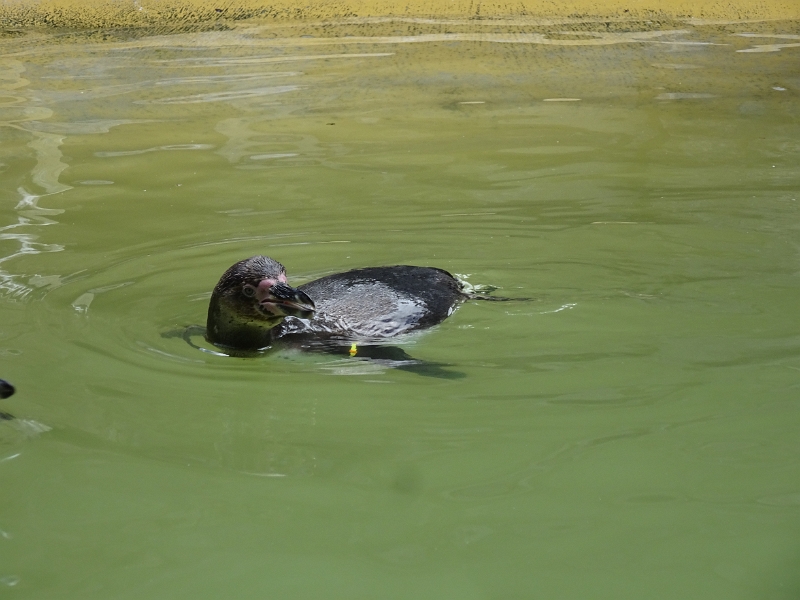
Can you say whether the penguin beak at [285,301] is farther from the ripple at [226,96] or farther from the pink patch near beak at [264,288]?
the ripple at [226,96]

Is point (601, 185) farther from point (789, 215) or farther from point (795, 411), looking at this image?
point (795, 411)

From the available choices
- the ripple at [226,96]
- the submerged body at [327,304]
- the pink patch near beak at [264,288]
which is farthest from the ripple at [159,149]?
the pink patch near beak at [264,288]

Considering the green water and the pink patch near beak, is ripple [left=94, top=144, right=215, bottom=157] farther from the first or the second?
the pink patch near beak

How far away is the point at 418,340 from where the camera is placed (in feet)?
17.0

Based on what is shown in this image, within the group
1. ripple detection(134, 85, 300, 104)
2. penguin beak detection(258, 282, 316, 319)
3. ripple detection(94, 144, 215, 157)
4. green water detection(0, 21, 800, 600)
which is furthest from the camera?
ripple detection(134, 85, 300, 104)

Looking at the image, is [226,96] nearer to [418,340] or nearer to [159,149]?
[159,149]

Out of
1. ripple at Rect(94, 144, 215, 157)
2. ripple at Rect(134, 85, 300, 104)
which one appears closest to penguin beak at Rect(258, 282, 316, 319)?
ripple at Rect(94, 144, 215, 157)

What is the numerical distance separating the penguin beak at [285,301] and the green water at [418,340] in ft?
0.81

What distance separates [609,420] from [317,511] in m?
1.25

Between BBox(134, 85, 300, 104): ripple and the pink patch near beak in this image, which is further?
BBox(134, 85, 300, 104): ripple

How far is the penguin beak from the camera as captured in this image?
15.7ft

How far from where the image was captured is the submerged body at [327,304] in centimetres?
489

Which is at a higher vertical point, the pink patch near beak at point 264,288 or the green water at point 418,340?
the pink patch near beak at point 264,288

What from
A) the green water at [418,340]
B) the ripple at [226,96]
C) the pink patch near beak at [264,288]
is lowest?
the green water at [418,340]
